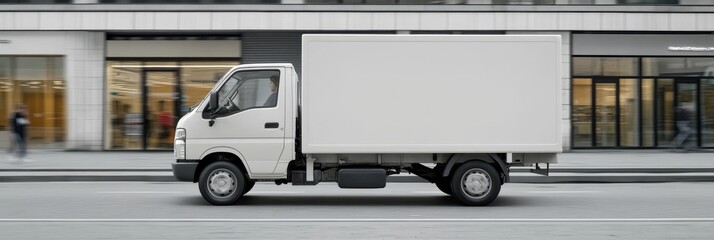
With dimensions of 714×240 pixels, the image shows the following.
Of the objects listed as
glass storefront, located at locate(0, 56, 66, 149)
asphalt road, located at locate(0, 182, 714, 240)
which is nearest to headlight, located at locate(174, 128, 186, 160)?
asphalt road, located at locate(0, 182, 714, 240)

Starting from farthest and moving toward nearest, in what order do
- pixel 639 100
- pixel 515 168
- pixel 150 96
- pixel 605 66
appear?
pixel 639 100, pixel 605 66, pixel 150 96, pixel 515 168

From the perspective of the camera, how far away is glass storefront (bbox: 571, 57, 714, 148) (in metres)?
25.6

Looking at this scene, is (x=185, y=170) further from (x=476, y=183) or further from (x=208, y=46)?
(x=208, y=46)

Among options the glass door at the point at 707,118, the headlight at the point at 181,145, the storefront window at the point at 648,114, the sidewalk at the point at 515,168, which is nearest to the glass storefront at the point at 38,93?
the sidewalk at the point at 515,168

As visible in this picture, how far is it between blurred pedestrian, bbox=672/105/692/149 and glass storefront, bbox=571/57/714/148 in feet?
0.97

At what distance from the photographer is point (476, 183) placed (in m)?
11.7

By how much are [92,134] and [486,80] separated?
16729 mm

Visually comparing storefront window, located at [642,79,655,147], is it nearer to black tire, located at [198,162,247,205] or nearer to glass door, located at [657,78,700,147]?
glass door, located at [657,78,700,147]

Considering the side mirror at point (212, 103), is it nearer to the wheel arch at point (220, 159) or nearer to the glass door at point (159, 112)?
the wheel arch at point (220, 159)

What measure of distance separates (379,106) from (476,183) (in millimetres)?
1827

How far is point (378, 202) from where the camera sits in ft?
40.7

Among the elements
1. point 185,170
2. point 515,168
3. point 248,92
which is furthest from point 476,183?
point 515,168

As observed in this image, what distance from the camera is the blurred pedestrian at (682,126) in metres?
25.0

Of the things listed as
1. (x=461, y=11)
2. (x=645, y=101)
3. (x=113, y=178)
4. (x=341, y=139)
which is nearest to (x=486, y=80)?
(x=341, y=139)
